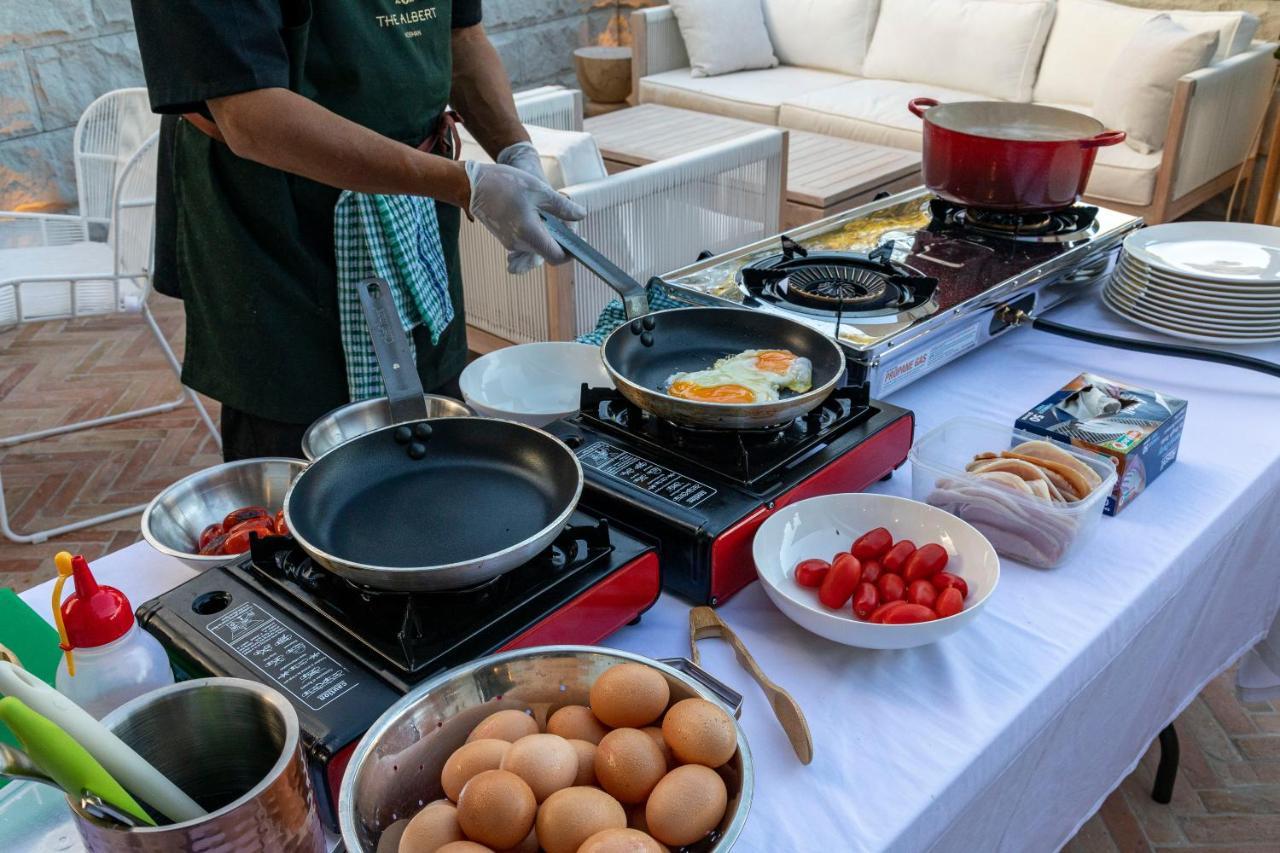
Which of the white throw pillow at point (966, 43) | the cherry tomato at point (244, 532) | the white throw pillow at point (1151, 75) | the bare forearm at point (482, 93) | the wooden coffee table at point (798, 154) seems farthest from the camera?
the white throw pillow at point (966, 43)

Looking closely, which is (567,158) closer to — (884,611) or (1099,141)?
(1099,141)

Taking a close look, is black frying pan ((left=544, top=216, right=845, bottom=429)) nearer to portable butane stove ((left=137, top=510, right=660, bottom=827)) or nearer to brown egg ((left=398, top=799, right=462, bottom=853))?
portable butane stove ((left=137, top=510, right=660, bottom=827))

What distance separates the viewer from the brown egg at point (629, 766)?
27.5 inches

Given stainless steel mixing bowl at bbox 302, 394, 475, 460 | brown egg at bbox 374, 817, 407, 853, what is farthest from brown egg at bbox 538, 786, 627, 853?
stainless steel mixing bowl at bbox 302, 394, 475, 460

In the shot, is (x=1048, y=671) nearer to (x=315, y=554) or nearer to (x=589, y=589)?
(x=589, y=589)

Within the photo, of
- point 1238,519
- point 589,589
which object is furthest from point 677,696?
point 1238,519

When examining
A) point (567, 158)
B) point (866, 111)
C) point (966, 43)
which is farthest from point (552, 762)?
point (966, 43)

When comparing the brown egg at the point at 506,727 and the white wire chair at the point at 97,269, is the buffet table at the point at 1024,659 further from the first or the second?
the white wire chair at the point at 97,269

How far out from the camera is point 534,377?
58.7 inches

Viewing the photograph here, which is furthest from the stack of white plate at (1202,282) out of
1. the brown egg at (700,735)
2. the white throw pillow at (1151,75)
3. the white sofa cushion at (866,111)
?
the white sofa cushion at (866,111)

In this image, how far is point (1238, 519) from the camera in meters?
1.30

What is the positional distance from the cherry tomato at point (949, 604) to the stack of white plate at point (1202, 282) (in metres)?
0.91

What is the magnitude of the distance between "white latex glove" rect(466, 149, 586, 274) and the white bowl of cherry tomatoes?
21.7 inches

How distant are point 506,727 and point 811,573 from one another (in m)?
0.41
